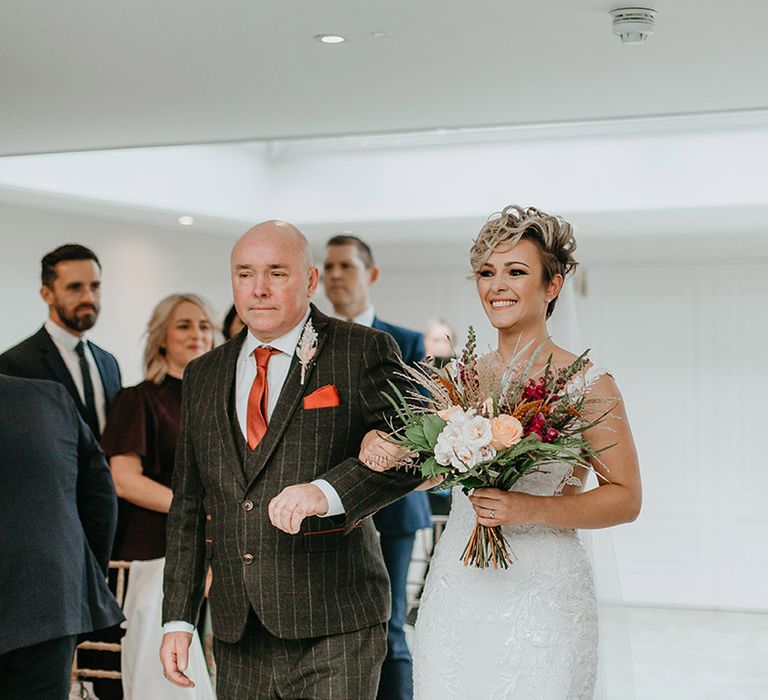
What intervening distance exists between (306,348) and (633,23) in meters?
1.40

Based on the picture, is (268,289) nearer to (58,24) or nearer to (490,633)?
(490,633)

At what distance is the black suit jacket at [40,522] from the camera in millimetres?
3475

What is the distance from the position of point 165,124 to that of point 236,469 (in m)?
2.67

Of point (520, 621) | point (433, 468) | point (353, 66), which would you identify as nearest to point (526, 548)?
point (520, 621)

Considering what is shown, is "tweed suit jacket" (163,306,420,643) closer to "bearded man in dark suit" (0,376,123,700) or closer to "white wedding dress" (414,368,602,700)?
"white wedding dress" (414,368,602,700)

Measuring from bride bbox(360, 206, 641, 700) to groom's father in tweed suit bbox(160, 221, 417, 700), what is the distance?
148mm

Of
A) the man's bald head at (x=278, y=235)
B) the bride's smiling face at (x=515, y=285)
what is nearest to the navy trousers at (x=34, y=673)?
the man's bald head at (x=278, y=235)

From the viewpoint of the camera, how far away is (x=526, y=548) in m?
2.94

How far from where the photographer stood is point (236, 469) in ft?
10.1

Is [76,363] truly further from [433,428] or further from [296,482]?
[433,428]

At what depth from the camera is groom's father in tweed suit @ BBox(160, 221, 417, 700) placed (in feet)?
10.0

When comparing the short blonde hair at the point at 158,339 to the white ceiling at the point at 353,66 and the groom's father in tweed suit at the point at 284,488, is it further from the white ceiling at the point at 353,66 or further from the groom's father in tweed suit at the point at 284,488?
the groom's father in tweed suit at the point at 284,488

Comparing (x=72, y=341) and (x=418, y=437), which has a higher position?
(x=72, y=341)

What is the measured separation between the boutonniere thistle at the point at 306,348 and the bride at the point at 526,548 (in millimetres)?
275
